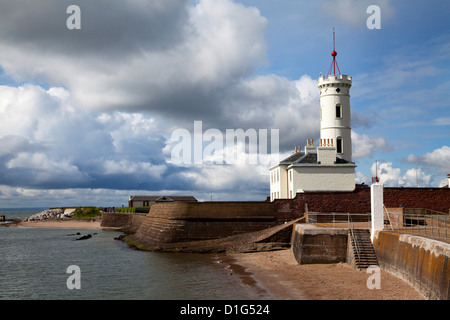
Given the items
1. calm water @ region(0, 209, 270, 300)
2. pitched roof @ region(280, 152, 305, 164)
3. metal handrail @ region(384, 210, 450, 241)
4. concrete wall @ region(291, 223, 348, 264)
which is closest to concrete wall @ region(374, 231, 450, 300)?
metal handrail @ region(384, 210, 450, 241)

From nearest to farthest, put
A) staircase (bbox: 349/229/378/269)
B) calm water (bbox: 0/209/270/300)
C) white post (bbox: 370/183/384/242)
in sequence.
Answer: calm water (bbox: 0/209/270/300), staircase (bbox: 349/229/378/269), white post (bbox: 370/183/384/242)

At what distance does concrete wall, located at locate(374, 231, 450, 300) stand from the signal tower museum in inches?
668

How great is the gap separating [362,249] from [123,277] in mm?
13283

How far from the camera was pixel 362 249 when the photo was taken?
21.8m

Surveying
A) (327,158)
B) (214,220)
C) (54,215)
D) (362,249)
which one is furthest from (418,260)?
(54,215)

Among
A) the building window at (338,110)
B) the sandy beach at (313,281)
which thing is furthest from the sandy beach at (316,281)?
the building window at (338,110)

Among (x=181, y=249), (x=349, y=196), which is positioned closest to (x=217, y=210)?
(x=181, y=249)

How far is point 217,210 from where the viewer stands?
35.1 metres

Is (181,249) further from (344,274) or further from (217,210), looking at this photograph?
(344,274)

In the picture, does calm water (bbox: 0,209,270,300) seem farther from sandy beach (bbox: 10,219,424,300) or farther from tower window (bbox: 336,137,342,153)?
tower window (bbox: 336,137,342,153)

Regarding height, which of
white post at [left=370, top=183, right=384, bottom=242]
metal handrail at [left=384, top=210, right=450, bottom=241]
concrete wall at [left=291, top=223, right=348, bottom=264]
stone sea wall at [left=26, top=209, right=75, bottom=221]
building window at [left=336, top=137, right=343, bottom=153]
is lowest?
stone sea wall at [left=26, top=209, right=75, bottom=221]

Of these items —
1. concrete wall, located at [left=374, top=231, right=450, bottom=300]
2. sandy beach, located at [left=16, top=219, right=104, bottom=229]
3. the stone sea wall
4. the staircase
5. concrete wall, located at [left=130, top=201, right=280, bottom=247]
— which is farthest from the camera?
the stone sea wall

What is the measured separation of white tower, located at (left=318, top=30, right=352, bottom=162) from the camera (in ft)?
147
